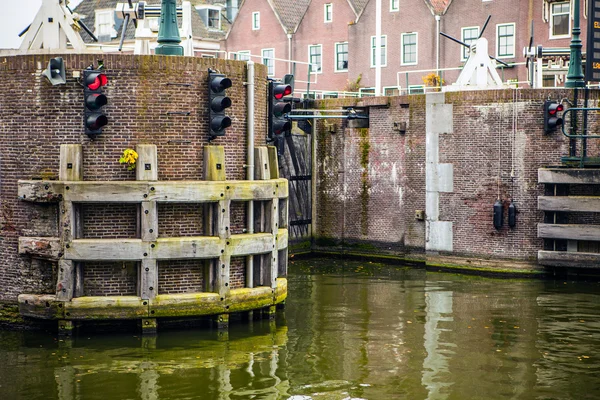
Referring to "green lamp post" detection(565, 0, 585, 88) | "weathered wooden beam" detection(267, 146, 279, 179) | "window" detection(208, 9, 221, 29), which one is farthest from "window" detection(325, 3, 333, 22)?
"weathered wooden beam" detection(267, 146, 279, 179)

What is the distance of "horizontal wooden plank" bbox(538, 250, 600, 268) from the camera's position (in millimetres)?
25922

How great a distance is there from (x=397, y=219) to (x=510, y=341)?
12009 mm

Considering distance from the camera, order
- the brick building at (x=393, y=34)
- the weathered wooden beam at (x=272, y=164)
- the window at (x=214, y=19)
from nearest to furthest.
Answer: the weathered wooden beam at (x=272, y=164), the brick building at (x=393, y=34), the window at (x=214, y=19)

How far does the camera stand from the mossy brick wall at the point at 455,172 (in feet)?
90.2

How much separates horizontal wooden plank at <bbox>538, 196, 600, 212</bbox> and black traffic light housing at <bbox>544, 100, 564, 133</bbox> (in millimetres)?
2015

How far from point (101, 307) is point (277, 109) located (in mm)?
5755

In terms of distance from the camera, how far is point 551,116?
2706cm

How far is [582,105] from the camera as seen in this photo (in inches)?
1070

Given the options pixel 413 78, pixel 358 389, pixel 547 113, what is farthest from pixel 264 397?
pixel 413 78

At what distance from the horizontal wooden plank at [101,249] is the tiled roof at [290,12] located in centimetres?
3526

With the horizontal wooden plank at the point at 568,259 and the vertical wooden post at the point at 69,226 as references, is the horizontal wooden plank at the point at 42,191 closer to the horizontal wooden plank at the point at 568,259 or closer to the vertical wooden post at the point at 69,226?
the vertical wooden post at the point at 69,226

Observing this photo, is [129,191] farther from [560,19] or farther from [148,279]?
[560,19]

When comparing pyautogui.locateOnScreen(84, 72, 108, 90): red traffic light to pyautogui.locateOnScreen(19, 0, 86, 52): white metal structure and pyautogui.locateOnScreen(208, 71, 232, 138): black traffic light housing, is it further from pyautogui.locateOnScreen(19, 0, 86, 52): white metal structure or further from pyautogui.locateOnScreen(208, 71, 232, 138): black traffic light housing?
pyautogui.locateOnScreen(208, 71, 232, 138): black traffic light housing

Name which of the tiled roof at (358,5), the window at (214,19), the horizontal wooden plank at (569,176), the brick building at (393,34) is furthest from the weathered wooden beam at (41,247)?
the window at (214,19)
